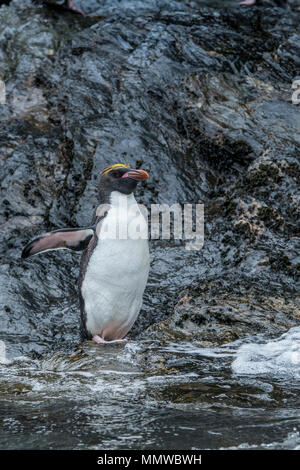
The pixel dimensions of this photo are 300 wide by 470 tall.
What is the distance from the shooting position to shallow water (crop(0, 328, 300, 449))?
2.77m

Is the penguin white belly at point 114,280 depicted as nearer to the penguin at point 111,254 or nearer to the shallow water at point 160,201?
the penguin at point 111,254

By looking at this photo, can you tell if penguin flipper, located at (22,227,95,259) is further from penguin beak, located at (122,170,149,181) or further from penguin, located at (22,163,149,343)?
penguin beak, located at (122,170,149,181)

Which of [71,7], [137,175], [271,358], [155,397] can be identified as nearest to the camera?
[155,397]

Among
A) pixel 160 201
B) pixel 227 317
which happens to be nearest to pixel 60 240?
pixel 227 317

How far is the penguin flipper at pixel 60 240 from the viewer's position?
4.89 meters

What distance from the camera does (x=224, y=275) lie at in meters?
5.46

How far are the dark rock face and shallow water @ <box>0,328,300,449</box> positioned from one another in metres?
0.63

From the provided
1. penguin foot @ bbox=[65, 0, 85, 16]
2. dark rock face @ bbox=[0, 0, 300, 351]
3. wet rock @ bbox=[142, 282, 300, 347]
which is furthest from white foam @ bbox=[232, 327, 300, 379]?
penguin foot @ bbox=[65, 0, 85, 16]

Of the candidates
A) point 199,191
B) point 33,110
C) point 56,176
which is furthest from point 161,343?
point 33,110

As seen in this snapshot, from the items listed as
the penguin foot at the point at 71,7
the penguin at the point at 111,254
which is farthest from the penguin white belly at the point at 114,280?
the penguin foot at the point at 71,7

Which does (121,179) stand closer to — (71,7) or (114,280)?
(114,280)

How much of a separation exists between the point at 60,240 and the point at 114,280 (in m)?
0.55

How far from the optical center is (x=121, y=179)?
194 inches

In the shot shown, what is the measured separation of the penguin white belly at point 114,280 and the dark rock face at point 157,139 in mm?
542
